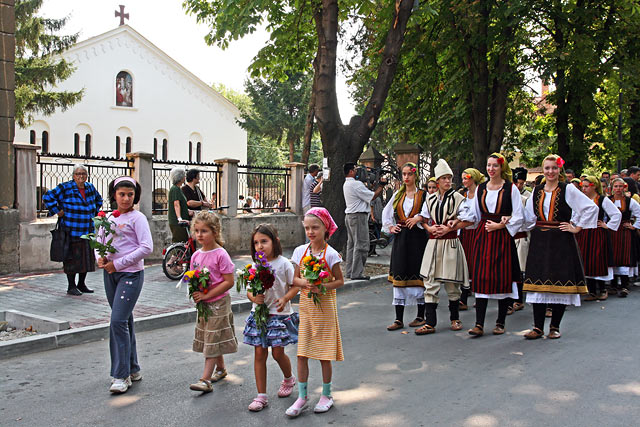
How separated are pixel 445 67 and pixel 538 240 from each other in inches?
488

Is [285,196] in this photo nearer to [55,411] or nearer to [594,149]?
[594,149]

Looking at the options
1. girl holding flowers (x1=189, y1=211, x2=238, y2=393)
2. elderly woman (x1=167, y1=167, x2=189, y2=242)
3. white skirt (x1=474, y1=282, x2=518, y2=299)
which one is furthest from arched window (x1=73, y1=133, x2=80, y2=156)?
girl holding flowers (x1=189, y1=211, x2=238, y2=393)

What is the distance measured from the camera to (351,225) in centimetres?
1144

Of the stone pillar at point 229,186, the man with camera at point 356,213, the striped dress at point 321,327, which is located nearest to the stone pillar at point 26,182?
the stone pillar at point 229,186

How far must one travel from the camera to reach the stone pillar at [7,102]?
11.7m

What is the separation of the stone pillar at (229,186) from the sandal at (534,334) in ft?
32.2

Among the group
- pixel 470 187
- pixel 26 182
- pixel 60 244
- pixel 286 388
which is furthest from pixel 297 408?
pixel 26 182

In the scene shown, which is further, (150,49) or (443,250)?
(150,49)

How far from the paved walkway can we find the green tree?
20298 mm

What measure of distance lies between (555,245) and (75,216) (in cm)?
692

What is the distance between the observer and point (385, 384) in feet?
17.9

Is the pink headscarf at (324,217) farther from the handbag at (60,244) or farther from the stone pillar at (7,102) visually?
the stone pillar at (7,102)

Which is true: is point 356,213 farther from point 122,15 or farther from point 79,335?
point 122,15

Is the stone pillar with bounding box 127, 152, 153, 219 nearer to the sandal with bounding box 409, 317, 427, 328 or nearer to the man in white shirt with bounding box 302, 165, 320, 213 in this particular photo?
the man in white shirt with bounding box 302, 165, 320, 213
